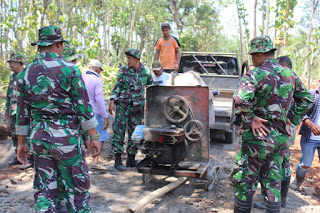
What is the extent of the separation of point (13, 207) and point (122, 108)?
2.38 metres

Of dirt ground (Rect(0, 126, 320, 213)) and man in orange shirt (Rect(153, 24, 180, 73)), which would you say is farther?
man in orange shirt (Rect(153, 24, 180, 73))

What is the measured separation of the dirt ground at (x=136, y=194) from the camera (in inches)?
157

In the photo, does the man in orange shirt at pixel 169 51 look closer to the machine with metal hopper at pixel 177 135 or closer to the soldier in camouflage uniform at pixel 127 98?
the soldier in camouflage uniform at pixel 127 98

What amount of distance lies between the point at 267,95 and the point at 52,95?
6.85ft

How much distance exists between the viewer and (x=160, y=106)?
4.82 meters

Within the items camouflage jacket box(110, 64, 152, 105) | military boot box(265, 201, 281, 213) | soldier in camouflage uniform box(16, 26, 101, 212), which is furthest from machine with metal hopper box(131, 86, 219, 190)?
soldier in camouflage uniform box(16, 26, 101, 212)

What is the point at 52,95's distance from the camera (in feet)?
9.02

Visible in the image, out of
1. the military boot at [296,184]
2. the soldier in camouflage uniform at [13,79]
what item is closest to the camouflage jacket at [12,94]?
the soldier in camouflage uniform at [13,79]

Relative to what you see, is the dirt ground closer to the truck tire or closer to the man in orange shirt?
the truck tire

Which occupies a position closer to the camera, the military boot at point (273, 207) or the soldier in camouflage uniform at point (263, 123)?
the soldier in camouflage uniform at point (263, 123)

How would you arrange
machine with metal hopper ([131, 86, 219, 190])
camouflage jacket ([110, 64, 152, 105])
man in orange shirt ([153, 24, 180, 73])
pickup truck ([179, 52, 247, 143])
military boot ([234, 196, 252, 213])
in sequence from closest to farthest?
military boot ([234, 196, 252, 213]) → machine with metal hopper ([131, 86, 219, 190]) → camouflage jacket ([110, 64, 152, 105]) → pickup truck ([179, 52, 247, 143]) → man in orange shirt ([153, 24, 180, 73])

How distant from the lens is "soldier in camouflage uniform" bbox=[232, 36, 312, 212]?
3078 millimetres

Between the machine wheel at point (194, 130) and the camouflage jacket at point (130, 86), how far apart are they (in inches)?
50.1

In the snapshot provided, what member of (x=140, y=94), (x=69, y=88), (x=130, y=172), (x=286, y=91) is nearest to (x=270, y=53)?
(x=286, y=91)
